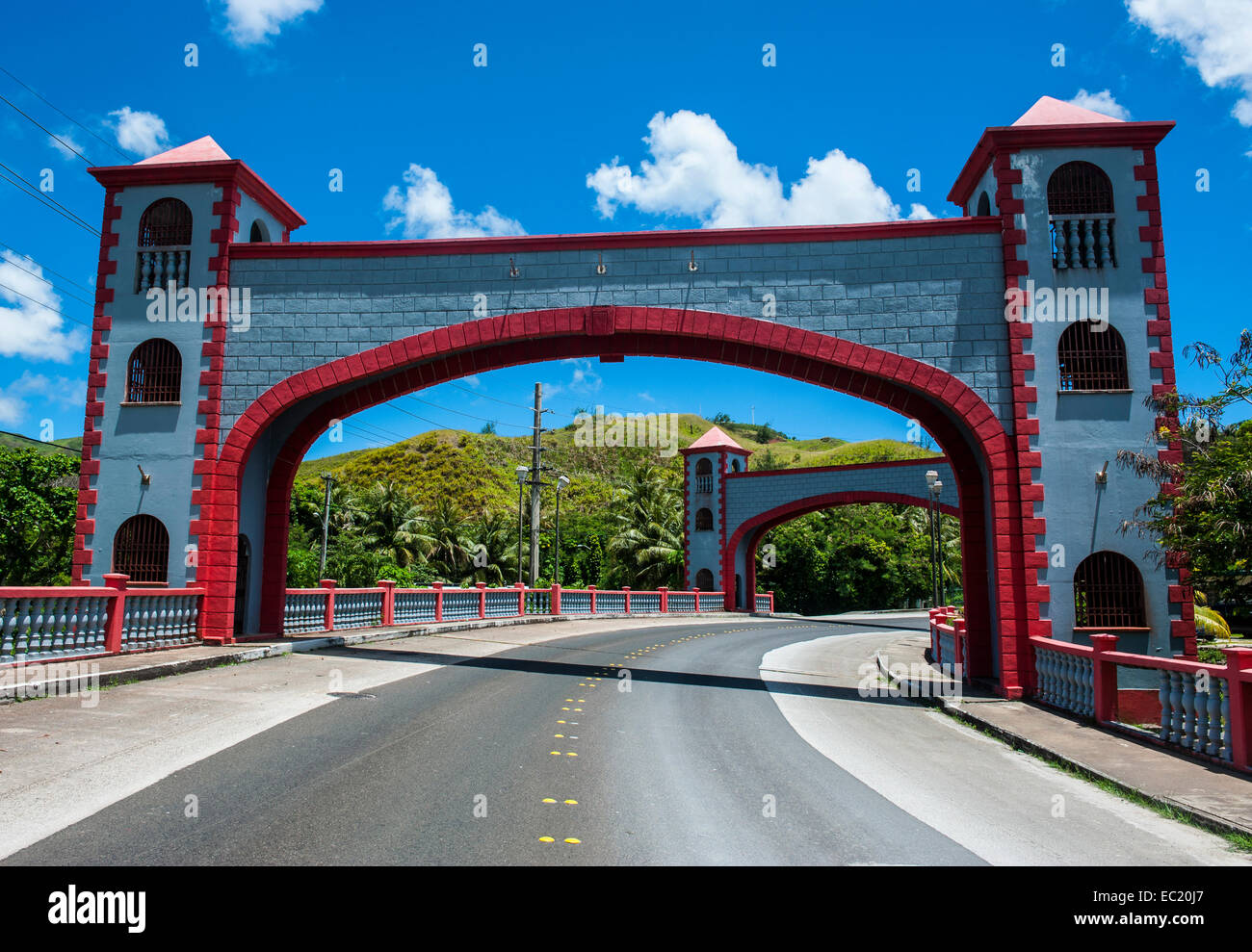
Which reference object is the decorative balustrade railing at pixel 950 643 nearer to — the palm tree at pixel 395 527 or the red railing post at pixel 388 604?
the red railing post at pixel 388 604

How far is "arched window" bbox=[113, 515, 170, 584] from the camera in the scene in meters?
15.1

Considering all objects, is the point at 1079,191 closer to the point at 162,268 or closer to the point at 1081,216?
the point at 1081,216

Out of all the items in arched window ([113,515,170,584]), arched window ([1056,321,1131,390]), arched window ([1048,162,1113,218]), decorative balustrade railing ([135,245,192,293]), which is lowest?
arched window ([113,515,170,584])

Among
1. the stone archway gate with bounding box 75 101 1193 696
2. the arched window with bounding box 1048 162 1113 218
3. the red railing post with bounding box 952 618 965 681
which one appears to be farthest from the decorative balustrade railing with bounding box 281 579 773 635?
the arched window with bounding box 1048 162 1113 218

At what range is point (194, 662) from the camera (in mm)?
Answer: 12562

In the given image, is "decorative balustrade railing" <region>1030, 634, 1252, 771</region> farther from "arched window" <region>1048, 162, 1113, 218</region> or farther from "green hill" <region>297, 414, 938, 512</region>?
"green hill" <region>297, 414, 938, 512</region>

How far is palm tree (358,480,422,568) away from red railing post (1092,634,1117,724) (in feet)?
121

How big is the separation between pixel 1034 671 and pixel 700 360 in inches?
290

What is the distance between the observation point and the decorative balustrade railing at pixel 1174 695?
7.33 metres

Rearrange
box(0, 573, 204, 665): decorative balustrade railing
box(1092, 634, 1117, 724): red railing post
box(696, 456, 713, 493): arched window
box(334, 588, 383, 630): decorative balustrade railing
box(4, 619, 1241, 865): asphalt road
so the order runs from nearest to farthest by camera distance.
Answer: box(4, 619, 1241, 865): asphalt road < box(1092, 634, 1117, 724): red railing post < box(0, 573, 204, 665): decorative balustrade railing < box(334, 588, 383, 630): decorative balustrade railing < box(696, 456, 713, 493): arched window

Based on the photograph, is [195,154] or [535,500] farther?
[535,500]

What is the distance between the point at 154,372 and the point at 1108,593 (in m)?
16.2

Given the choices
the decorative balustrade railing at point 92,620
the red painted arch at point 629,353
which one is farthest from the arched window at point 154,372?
the decorative balustrade railing at point 92,620

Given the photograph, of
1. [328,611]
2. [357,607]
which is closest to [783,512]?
[357,607]
